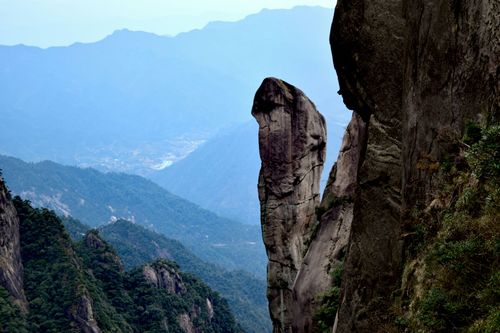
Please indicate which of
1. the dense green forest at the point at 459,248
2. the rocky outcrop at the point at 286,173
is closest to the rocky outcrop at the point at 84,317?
the rocky outcrop at the point at 286,173

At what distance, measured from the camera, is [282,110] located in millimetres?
23391

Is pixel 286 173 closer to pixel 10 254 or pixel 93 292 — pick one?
pixel 10 254

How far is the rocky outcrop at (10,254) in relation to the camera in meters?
44.5

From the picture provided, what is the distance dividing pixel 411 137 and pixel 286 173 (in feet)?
40.2

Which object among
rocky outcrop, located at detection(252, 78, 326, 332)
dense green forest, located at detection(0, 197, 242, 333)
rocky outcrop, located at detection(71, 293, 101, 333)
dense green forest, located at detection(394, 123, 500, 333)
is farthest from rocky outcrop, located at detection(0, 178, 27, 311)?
dense green forest, located at detection(394, 123, 500, 333)

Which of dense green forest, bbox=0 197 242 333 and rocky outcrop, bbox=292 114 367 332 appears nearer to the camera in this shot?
rocky outcrop, bbox=292 114 367 332

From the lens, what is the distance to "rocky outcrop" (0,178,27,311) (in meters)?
44.5

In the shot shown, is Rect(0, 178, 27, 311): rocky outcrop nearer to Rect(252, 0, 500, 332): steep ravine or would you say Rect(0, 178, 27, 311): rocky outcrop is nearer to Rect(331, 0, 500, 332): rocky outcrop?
Rect(252, 0, 500, 332): steep ravine

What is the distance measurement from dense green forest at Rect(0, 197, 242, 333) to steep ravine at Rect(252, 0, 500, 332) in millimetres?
32550

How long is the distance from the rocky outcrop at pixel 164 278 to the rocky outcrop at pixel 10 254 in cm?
1561

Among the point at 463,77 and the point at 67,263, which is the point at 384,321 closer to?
the point at 463,77

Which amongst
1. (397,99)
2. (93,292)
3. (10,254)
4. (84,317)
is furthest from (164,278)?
(397,99)

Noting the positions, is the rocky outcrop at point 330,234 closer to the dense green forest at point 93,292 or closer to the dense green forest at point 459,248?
the dense green forest at point 459,248

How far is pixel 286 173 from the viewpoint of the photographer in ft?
76.7
